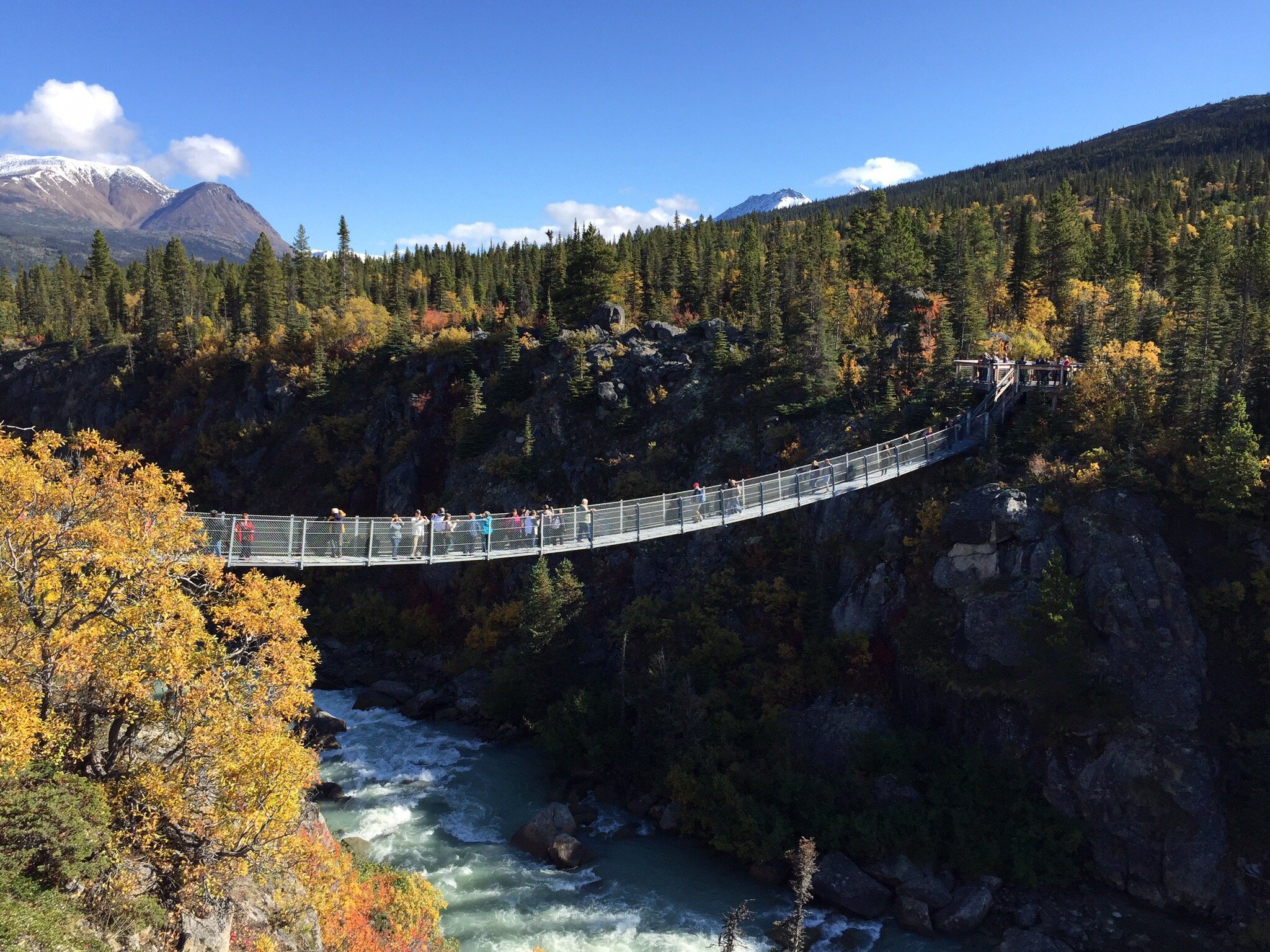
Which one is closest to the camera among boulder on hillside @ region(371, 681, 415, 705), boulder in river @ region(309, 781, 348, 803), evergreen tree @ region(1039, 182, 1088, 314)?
boulder in river @ region(309, 781, 348, 803)

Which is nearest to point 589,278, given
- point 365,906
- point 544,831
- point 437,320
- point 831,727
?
point 437,320

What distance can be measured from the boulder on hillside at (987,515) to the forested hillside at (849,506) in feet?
0.43


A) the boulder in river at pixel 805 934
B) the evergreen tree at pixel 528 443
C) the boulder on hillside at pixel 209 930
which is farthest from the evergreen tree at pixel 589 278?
the boulder on hillside at pixel 209 930

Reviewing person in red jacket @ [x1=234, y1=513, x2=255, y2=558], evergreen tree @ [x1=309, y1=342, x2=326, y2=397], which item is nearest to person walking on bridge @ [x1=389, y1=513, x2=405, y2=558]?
person in red jacket @ [x1=234, y1=513, x2=255, y2=558]

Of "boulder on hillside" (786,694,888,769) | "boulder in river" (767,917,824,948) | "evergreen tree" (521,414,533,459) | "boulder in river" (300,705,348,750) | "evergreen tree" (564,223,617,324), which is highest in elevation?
"evergreen tree" (564,223,617,324)

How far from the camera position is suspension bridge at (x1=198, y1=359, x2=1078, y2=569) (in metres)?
19.0

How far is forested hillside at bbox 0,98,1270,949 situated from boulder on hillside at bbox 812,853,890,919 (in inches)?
33.9

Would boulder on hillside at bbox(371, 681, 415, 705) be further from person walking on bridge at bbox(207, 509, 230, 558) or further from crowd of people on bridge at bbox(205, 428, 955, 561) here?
person walking on bridge at bbox(207, 509, 230, 558)

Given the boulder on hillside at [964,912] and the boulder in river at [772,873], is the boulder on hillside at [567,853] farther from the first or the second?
the boulder on hillside at [964,912]

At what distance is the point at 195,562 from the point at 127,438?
60977 mm

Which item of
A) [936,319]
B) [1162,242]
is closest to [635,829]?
[936,319]

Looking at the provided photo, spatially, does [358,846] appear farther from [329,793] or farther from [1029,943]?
[1029,943]

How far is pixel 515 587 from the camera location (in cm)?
3784

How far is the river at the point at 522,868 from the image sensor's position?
18875 millimetres
